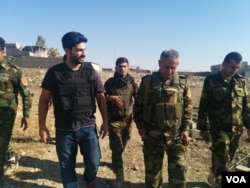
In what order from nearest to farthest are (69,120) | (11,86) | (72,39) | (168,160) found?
(72,39) → (69,120) → (168,160) → (11,86)

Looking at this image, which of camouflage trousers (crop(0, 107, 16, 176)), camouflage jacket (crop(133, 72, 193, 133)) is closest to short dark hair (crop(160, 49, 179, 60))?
camouflage jacket (crop(133, 72, 193, 133))

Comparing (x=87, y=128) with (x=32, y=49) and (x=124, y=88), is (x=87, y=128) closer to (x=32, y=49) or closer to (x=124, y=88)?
(x=124, y=88)

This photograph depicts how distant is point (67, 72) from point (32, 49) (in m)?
Result: 55.7

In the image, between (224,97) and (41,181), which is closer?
(224,97)

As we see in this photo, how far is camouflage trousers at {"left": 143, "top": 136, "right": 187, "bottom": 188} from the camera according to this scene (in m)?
3.63

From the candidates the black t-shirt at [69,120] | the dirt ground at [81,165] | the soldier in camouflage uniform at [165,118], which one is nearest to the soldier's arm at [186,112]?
the soldier in camouflage uniform at [165,118]

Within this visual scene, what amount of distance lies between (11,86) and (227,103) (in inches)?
124

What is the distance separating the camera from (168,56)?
351 centimetres

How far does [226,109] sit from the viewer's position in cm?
401

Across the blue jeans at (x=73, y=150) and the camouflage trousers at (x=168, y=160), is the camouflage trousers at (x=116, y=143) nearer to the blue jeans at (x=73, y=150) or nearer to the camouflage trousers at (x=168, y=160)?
the camouflage trousers at (x=168, y=160)

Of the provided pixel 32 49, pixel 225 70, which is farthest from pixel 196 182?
pixel 32 49

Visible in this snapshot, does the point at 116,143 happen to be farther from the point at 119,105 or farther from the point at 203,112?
the point at 203,112

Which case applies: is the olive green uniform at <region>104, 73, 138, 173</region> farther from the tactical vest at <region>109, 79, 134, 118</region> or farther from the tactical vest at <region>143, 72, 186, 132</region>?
the tactical vest at <region>143, 72, 186, 132</region>

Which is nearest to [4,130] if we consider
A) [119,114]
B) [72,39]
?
[119,114]
